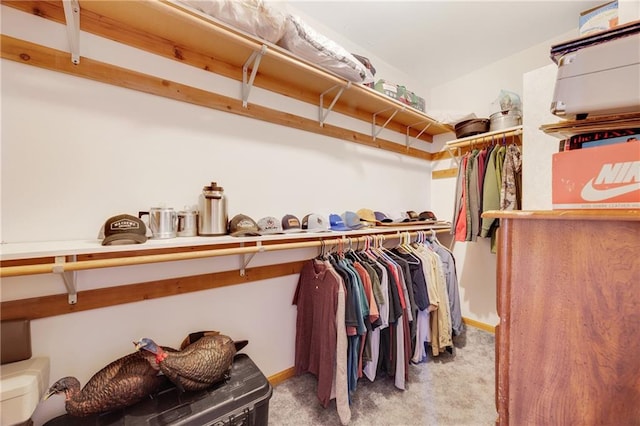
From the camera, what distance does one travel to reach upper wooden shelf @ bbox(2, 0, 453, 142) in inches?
42.6

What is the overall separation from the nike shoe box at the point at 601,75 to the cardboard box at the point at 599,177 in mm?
176

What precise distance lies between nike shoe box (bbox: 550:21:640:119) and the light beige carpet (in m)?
1.67

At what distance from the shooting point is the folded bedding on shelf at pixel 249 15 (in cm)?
112

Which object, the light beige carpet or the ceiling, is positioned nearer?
the light beige carpet

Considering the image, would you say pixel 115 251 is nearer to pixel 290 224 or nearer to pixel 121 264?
pixel 121 264

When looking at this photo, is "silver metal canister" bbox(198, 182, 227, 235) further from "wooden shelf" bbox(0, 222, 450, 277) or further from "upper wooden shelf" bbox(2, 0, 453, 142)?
"upper wooden shelf" bbox(2, 0, 453, 142)

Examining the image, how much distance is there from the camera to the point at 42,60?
1052 millimetres

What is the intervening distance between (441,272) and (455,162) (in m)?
1.35

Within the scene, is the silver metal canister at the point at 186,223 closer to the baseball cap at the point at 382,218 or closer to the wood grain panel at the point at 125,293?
the wood grain panel at the point at 125,293

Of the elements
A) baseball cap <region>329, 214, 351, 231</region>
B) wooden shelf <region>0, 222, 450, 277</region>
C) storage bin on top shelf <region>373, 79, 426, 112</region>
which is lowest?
wooden shelf <region>0, 222, 450, 277</region>

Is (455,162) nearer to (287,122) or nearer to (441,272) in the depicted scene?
(441,272)

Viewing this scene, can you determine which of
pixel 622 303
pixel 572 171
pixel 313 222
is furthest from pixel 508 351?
pixel 313 222

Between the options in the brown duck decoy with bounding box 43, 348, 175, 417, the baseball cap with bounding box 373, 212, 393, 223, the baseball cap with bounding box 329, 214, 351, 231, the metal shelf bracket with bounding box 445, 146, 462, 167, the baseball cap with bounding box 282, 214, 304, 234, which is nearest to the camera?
the brown duck decoy with bounding box 43, 348, 175, 417

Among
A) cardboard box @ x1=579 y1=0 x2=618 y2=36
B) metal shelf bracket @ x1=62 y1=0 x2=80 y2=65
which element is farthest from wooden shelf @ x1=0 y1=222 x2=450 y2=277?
cardboard box @ x1=579 y1=0 x2=618 y2=36
